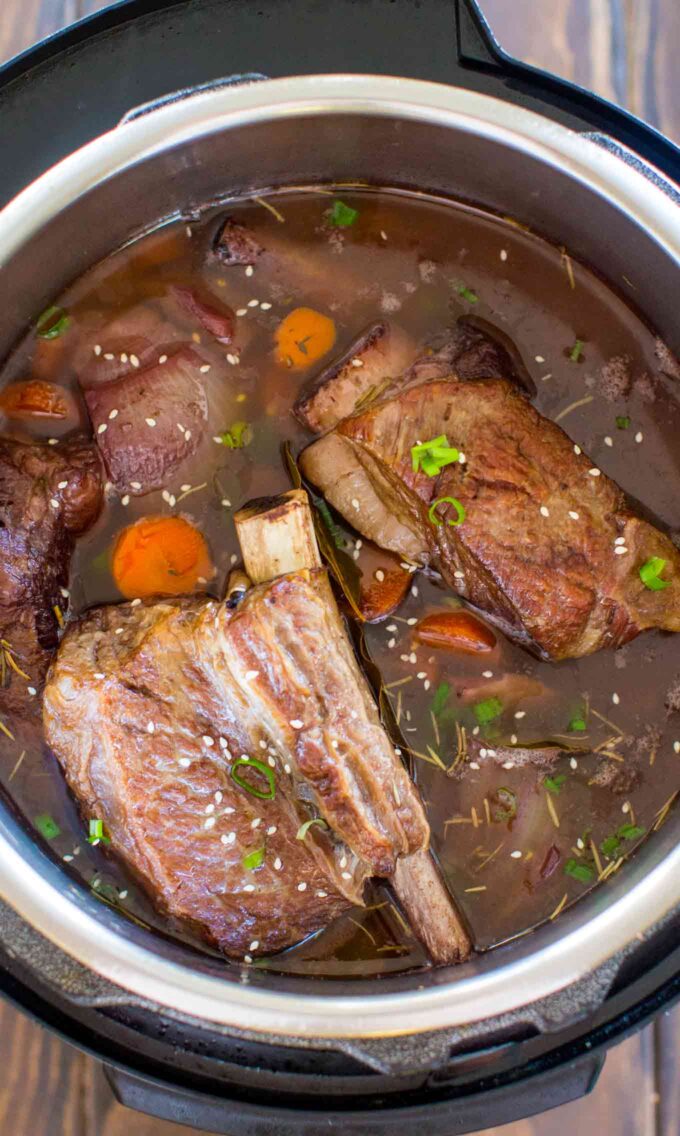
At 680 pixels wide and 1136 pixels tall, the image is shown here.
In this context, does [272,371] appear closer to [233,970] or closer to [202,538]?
[202,538]

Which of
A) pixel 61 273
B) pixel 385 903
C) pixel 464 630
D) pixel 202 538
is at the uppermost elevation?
pixel 61 273

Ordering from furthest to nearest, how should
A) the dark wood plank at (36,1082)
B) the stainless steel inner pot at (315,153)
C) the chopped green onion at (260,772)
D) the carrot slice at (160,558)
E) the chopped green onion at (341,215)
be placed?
the dark wood plank at (36,1082) → the chopped green onion at (341,215) → the carrot slice at (160,558) → the chopped green onion at (260,772) → the stainless steel inner pot at (315,153)

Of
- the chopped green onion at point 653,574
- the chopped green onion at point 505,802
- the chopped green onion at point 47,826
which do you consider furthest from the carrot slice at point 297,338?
the chopped green onion at point 47,826

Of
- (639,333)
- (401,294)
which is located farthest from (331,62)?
(639,333)

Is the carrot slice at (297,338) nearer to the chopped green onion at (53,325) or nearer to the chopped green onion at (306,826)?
the chopped green onion at (53,325)

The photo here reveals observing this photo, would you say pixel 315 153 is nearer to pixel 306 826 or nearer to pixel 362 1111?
pixel 306 826

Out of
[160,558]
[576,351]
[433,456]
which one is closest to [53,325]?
[160,558]
